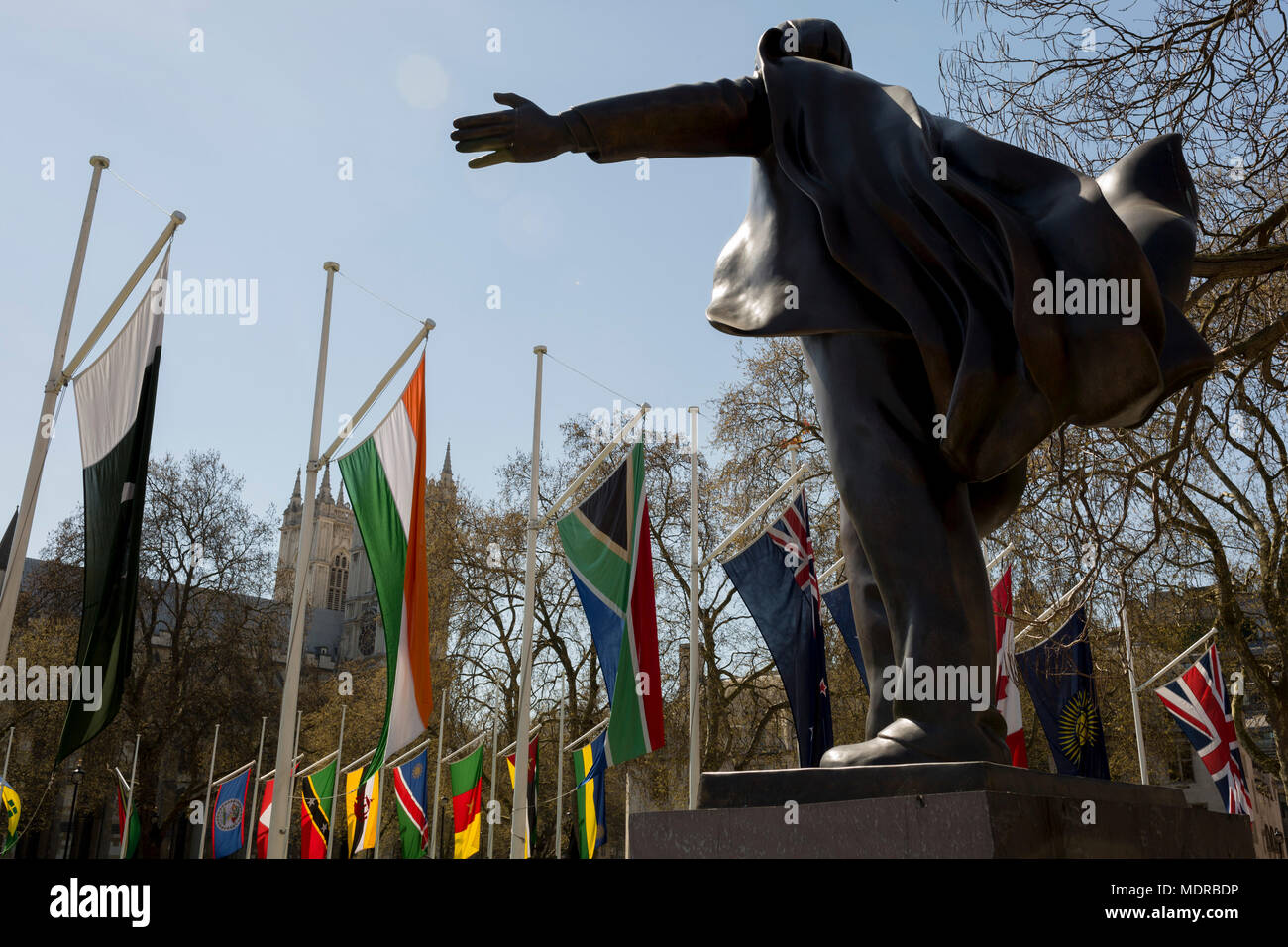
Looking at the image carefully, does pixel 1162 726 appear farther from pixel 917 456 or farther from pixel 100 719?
pixel 917 456

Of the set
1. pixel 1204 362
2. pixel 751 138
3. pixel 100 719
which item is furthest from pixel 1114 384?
pixel 100 719

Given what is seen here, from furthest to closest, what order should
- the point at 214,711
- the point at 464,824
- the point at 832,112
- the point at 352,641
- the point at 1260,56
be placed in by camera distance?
the point at 352,641
the point at 214,711
the point at 464,824
the point at 1260,56
the point at 832,112

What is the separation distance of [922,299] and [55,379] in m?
9.72

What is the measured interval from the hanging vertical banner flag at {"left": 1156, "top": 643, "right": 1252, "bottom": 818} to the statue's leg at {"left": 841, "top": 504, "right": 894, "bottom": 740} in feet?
46.2

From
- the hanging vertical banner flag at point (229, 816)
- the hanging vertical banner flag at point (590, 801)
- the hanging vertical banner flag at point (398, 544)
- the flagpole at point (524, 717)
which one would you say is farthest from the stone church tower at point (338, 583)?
the hanging vertical banner flag at point (398, 544)

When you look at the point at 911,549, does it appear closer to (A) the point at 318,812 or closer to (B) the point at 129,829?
(A) the point at 318,812

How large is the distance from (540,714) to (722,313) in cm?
2603

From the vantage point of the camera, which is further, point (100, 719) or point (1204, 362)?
point (100, 719)

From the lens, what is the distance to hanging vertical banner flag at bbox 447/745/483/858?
21875mm

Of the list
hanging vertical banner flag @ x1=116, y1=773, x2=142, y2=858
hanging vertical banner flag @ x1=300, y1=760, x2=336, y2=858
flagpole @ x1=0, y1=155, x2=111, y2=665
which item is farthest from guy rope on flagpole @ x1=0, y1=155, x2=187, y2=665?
hanging vertical banner flag @ x1=116, y1=773, x2=142, y2=858

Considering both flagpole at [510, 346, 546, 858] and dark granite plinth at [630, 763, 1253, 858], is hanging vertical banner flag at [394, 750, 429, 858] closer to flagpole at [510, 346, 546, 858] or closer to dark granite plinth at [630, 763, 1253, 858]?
flagpole at [510, 346, 546, 858]

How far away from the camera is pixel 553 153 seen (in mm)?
3168

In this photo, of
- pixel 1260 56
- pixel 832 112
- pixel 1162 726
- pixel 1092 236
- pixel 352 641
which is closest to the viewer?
pixel 1092 236

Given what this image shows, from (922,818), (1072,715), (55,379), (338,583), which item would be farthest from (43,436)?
(338,583)
